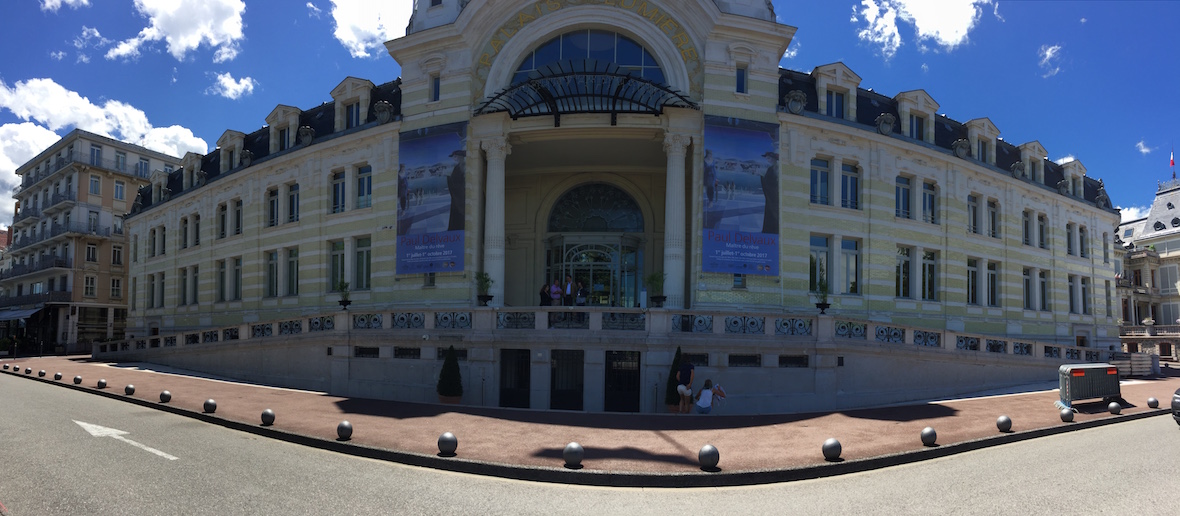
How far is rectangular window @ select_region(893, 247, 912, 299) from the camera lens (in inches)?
1101

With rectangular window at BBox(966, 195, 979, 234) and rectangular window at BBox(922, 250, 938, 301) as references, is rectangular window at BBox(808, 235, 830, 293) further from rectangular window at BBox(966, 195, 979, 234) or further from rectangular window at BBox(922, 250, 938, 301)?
rectangular window at BBox(966, 195, 979, 234)

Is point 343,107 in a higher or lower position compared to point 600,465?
higher

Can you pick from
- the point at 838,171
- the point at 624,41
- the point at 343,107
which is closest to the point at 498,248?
the point at 624,41

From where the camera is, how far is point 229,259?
117ft

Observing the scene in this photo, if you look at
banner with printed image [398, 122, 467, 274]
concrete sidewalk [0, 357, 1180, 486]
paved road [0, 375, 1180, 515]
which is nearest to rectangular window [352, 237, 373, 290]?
banner with printed image [398, 122, 467, 274]

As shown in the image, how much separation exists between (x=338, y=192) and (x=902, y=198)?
2463cm

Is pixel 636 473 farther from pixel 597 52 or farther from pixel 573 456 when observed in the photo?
pixel 597 52

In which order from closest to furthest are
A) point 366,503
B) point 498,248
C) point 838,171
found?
point 366,503
point 498,248
point 838,171

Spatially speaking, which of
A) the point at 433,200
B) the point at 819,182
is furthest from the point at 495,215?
the point at 819,182

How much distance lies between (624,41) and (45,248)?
5736cm

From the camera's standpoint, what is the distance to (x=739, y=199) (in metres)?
23.8

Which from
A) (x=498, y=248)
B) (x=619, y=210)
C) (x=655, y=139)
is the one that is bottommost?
(x=498, y=248)

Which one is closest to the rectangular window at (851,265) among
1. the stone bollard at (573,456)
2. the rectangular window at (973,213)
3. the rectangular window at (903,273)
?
the rectangular window at (903,273)

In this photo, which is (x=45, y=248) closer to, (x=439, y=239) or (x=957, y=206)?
(x=439, y=239)
